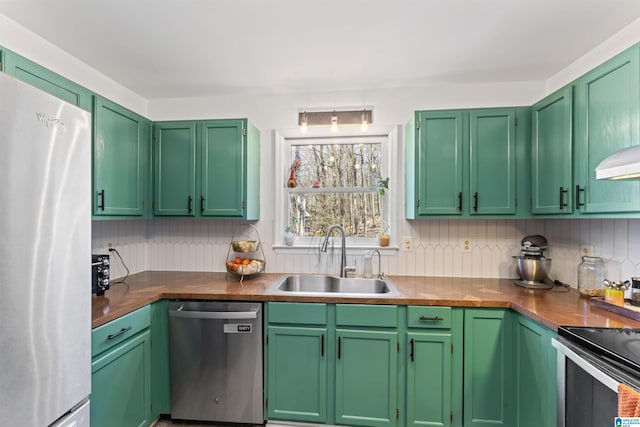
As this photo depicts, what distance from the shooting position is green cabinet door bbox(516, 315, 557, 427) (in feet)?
4.59

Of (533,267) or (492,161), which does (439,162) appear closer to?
(492,161)

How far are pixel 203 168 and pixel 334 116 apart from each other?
1.16m

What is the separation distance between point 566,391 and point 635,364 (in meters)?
0.39

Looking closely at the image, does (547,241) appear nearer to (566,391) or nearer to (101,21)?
(566,391)

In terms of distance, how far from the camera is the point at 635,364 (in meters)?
0.98

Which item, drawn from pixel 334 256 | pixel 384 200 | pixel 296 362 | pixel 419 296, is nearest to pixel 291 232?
pixel 334 256

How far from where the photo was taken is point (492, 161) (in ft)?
6.80

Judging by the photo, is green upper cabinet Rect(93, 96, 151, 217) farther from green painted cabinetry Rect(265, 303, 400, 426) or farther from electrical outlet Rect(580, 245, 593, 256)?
electrical outlet Rect(580, 245, 593, 256)

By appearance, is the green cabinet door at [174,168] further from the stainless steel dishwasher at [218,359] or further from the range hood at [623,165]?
the range hood at [623,165]

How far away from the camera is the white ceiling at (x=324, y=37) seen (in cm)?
149

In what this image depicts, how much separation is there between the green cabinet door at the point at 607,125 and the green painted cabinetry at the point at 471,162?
0.41 metres

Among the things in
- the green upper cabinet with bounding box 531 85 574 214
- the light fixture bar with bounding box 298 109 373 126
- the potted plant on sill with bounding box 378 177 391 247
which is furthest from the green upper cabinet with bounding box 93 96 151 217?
the green upper cabinet with bounding box 531 85 574 214

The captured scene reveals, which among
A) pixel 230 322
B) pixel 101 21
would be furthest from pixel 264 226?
pixel 101 21

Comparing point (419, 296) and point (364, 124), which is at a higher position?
point (364, 124)
